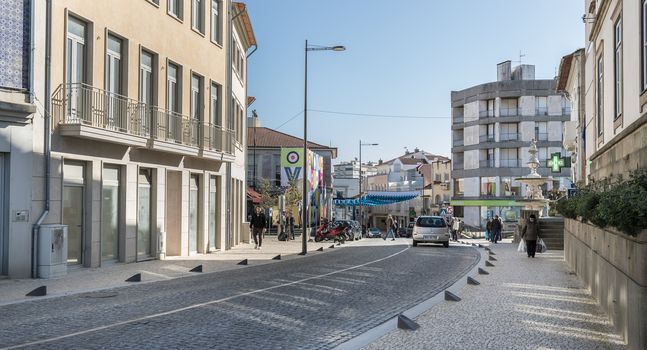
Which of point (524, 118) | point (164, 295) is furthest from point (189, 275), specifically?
point (524, 118)

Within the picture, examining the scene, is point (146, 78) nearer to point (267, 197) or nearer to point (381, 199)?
point (267, 197)

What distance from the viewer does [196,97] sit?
27.3 metres

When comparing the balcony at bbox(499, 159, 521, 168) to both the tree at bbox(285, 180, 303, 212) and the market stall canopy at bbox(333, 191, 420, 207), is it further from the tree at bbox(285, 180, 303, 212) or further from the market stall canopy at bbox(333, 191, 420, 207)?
the tree at bbox(285, 180, 303, 212)

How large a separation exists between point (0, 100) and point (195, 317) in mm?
8346

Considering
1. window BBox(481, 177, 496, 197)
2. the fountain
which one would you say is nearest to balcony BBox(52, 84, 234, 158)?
the fountain

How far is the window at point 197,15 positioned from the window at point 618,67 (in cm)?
1583

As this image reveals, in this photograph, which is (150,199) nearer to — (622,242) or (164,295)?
(164,295)

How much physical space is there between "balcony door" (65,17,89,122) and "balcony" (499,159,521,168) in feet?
233

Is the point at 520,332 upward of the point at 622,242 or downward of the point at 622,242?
downward

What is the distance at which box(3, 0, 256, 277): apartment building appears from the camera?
1767cm

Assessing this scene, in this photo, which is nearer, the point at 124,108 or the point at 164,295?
the point at 164,295

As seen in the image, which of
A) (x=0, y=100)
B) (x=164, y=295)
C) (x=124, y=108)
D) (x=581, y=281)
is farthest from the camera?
(x=124, y=108)

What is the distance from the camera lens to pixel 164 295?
532 inches

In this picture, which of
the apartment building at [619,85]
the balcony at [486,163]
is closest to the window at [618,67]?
the apartment building at [619,85]
